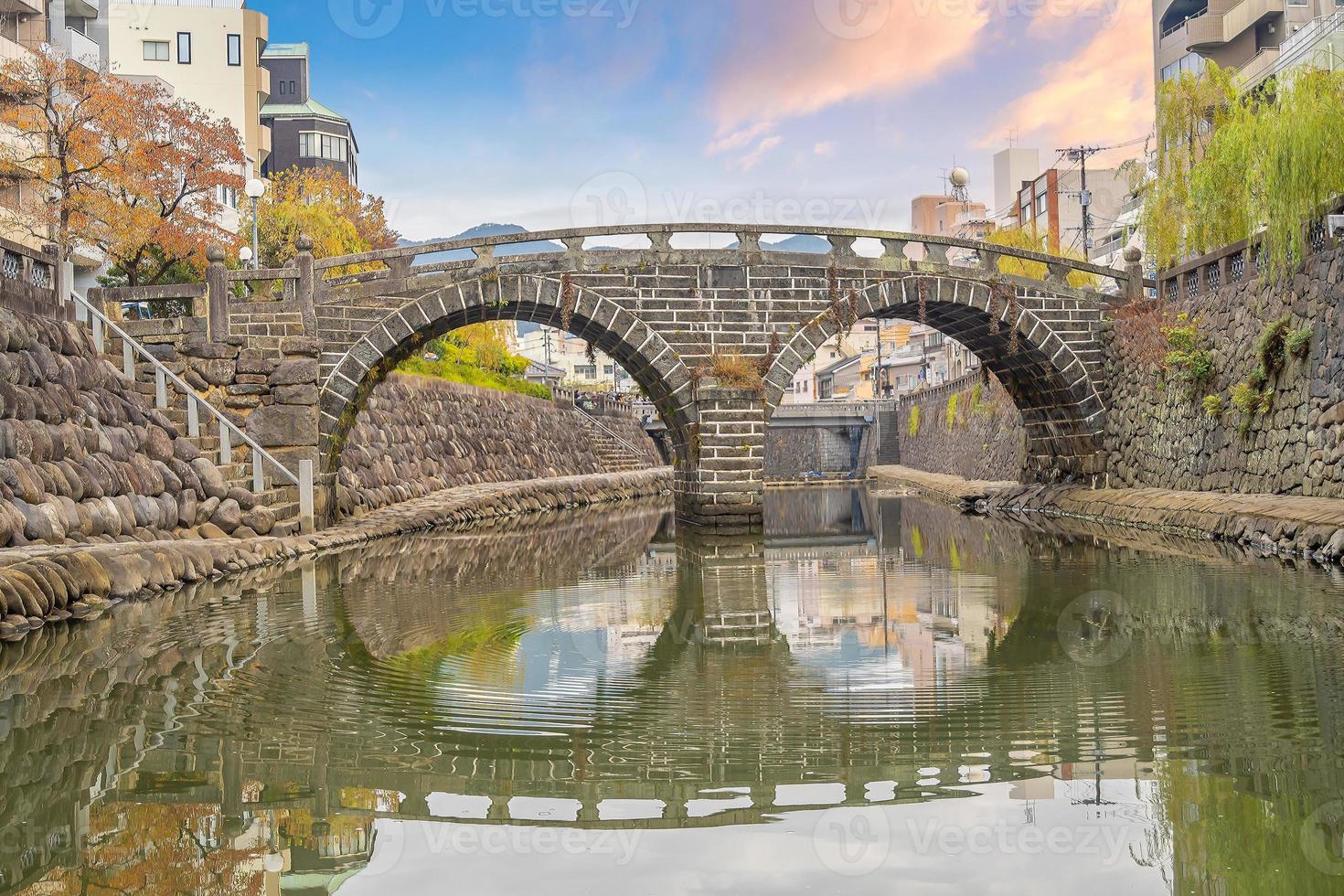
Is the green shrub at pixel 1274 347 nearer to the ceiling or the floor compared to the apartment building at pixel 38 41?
nearer to the floor

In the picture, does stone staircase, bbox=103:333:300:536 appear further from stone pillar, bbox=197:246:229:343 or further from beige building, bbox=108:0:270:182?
beige building, bbox=108:0:270:182

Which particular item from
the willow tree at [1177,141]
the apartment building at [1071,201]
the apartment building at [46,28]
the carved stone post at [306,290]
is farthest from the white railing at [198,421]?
the apartment building at [1071,201]

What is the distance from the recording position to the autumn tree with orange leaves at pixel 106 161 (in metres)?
29.9

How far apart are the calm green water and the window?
5653cm

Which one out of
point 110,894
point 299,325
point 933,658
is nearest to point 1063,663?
point 933,658

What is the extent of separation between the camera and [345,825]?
501cm

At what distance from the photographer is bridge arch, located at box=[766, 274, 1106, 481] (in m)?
24.6

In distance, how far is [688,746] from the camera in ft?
20.3

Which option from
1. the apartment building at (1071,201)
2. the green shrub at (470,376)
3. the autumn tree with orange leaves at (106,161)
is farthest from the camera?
the apartment building at (1071,201)

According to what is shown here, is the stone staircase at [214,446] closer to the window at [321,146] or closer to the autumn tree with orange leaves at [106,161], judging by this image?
the autumn tree with orange leaves at [106,161]

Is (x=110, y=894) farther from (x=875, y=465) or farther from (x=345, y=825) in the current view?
(x=875, y=465)

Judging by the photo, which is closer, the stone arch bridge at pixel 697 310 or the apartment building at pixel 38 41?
the stone arch bridge at pixel 697 310

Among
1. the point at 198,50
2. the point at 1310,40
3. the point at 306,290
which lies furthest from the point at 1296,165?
the point at 198,50

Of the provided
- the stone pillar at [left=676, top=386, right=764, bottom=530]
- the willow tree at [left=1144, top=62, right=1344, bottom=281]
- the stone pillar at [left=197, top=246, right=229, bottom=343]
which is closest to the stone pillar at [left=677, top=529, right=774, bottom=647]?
the stone pillar at [left=676, top=386, right=764, bottom=530]
